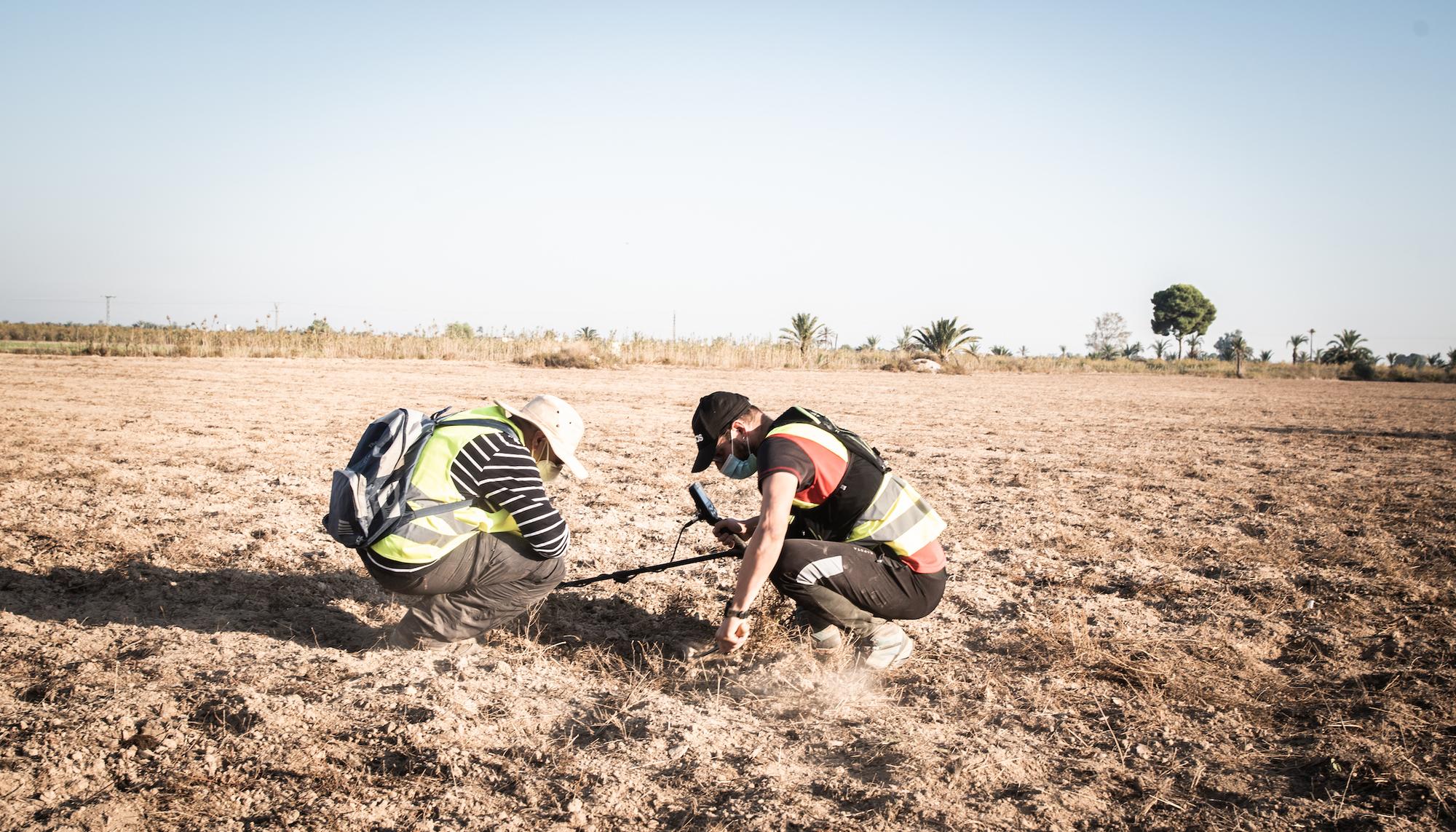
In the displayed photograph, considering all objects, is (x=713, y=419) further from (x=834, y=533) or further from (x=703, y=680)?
(x=703, y=680)

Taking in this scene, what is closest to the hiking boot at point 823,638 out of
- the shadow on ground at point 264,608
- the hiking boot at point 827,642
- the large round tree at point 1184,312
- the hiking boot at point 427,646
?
the hiking boot at point 827,642

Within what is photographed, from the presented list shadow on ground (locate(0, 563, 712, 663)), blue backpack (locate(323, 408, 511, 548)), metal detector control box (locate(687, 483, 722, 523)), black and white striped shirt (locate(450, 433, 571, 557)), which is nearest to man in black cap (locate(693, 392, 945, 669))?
metal detector control box (locate(687, 483, 722, 523))

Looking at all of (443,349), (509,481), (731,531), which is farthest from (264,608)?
(443,349)

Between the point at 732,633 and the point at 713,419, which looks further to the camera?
the point at 713,419

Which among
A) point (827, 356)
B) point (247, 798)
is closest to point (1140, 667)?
point (247, 798)

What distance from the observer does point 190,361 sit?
21.0m

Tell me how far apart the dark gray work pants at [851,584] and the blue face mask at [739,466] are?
321 mm

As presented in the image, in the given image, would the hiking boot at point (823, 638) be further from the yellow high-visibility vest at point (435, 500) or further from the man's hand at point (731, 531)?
the yellow high-visibility vest at point (435, 500)

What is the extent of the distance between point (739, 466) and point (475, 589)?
1.17 m

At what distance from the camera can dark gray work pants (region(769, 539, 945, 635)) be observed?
3174 millimetres

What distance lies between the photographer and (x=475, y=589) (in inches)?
128

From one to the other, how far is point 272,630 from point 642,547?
2.19 m

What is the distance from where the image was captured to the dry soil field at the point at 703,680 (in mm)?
2352

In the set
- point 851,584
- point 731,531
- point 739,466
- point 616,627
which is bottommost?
point 616,627
